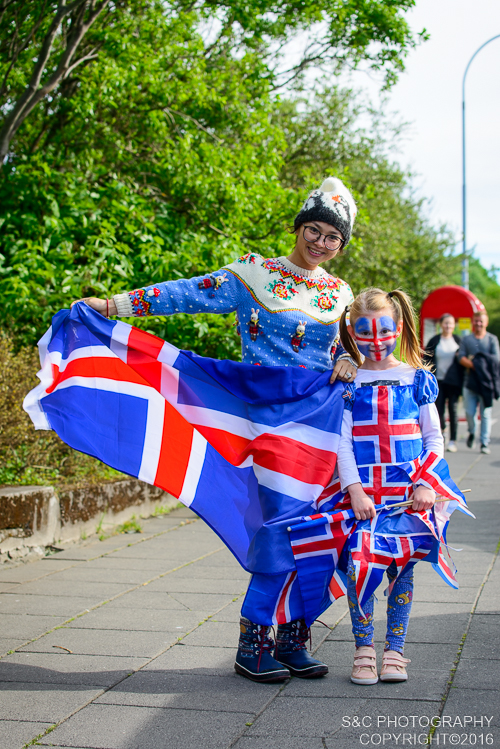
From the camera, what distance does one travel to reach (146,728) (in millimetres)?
2678

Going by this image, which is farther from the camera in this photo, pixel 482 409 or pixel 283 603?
pixel 482 409

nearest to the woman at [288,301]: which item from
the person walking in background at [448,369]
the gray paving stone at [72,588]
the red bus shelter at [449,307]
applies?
the gray paving stone at [72,588]

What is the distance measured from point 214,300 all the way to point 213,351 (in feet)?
14.0

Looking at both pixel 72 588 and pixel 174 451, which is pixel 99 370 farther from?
pixel 72 588

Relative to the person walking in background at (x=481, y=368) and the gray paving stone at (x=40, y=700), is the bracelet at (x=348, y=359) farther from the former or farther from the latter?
the person walking in background at (x=481, y=368)

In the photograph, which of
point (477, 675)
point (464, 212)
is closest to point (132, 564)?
point (477, 675)

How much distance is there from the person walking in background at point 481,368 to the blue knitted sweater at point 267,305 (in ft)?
26.1

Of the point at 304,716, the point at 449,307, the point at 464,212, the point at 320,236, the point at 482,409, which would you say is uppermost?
the point at 464,212

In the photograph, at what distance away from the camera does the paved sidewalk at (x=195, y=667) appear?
2.62 metres

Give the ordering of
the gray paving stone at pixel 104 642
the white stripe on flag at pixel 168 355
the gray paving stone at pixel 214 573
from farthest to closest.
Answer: the gray paving stone at pixel 214 573, the white stripe on flag at pixel 168 355, the gray paving stone at pixel 104 642

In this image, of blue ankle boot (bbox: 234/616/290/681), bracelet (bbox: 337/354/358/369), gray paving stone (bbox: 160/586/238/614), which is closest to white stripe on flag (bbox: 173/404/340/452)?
bracelet (bbox: 337/354/358/369)

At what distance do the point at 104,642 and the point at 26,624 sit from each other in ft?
1.80

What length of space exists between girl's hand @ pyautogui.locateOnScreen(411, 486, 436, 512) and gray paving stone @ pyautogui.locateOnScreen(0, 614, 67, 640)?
2.05m

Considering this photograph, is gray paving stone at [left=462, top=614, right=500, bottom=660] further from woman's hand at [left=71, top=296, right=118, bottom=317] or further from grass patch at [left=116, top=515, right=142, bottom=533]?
grass patch at [left=116, top=515, right=142, bottom=533]
